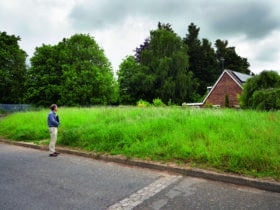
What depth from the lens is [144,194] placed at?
4895 mm

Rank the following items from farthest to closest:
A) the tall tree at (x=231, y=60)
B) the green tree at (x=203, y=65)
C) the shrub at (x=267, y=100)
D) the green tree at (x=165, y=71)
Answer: the tall tree at (x=231, y=60) < the green tree at (x=203, y=65) < the green tree at (x=165, y=71) < the shrub at (x=267, y=100)

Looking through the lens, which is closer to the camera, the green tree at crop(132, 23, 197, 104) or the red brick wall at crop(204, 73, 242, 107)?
Answer: the red brick wall at crop(204, 73, 242, 107)

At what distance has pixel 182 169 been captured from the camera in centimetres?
605

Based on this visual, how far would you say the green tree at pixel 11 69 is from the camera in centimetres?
4203

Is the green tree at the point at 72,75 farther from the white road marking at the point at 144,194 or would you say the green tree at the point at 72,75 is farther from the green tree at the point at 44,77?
the white road marking at the point at 144,194

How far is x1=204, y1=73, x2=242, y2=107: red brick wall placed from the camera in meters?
32.3

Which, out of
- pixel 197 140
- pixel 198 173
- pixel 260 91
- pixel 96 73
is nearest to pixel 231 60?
pixel 96 73

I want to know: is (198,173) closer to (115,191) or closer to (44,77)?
(115,191)

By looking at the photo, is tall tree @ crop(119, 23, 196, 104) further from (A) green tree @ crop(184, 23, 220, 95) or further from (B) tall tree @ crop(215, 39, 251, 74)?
(B) tall tree @ crop(215, 39, 251, 74)

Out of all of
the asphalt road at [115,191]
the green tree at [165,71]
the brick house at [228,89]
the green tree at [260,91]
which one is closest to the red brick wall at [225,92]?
the brick house at [228,89]

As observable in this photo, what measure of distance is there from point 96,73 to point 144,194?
32996 millimetres

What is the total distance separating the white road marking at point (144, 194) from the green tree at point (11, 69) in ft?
138

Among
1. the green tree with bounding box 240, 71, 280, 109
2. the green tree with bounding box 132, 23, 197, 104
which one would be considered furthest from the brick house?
the green tree with bounding box 240, 71, 280, 109

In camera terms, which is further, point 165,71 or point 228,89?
point 165,71
